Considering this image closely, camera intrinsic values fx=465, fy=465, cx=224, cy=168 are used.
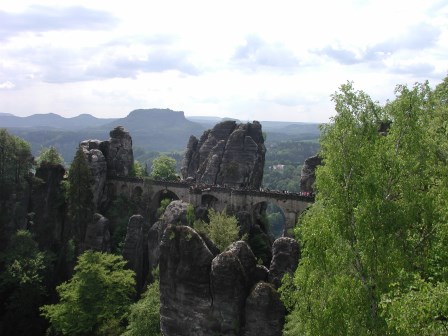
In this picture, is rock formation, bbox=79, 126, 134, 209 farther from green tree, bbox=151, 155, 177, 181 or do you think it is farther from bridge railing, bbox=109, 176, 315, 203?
green tree, bbox=151, 155, 177, 181

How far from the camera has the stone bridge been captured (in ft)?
196

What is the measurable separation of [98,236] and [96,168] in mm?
12536

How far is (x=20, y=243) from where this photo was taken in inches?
2347

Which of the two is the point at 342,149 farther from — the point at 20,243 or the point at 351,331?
the point at 20,243

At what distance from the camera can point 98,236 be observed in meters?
62.1

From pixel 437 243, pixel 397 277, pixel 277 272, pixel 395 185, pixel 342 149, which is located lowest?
pixel 277 272

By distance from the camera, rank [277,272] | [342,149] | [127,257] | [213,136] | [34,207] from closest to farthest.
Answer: [342,149], [277,272], [127,257], [34,207], [213,136]

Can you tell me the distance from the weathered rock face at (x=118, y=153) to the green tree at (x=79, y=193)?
11078mm

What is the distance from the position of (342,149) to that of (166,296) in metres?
22.1

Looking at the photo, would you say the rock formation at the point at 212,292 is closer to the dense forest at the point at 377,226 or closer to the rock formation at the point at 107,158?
the dense forest at the point at 377,226

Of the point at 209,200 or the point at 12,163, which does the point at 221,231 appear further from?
the point at 12,163

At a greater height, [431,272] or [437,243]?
[437,243]

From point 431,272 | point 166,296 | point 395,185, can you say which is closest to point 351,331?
point 431,272

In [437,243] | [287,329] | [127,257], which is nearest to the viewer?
[437,243]
